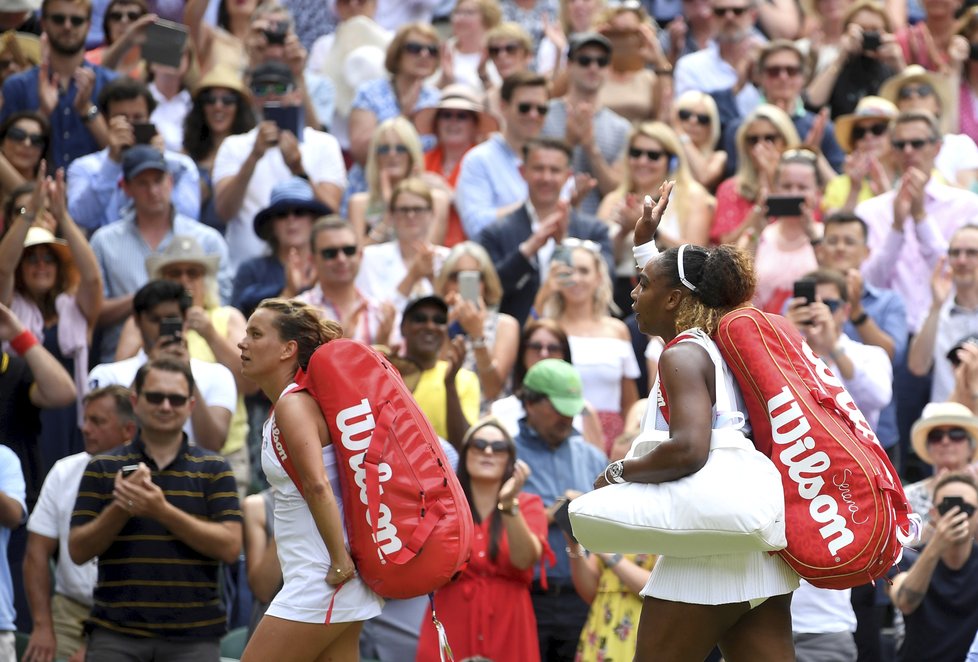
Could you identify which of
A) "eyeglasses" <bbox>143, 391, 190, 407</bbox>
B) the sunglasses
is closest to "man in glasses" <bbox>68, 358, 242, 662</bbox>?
"eyeglasses" <bbox>143, 391, 190, 407</bbox>

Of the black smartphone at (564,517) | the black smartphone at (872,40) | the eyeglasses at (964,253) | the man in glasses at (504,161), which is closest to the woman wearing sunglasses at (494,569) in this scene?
the black smartphone at (564,517)

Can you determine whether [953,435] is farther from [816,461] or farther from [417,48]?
[417,48]

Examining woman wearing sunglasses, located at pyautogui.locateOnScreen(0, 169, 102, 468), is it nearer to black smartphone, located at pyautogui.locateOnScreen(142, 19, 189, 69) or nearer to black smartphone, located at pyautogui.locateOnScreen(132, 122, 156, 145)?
black smartphone, located at pyautogui.locateOnScreen(132, 122, 156, 145)

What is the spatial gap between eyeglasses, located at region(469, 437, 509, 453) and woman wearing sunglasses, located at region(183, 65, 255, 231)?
4011 mm

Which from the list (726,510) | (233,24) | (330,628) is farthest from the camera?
(233,24)

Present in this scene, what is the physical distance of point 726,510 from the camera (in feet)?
14.7

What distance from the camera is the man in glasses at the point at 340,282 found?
8.92 meters

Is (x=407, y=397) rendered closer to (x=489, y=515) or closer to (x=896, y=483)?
(x=896, y=483)

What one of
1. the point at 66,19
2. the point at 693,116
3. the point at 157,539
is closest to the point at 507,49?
the point at 693,116

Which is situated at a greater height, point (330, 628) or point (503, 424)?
point (330, 628)

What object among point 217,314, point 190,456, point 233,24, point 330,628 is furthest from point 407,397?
point 233,24

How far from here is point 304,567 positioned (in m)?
5.23

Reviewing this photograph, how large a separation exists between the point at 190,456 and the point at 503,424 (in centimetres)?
150

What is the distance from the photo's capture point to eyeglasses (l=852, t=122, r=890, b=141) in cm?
1090
